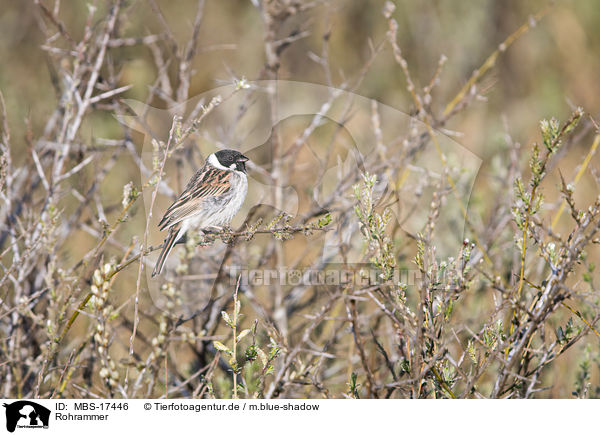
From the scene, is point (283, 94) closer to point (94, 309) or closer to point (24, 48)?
point (94, 309)

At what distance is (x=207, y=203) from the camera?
3.80 ft

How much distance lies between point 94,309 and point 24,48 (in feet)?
6.82

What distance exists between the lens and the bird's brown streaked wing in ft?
3.81

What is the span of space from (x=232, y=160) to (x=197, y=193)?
0.11 metres

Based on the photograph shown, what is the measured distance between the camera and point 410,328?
1.20 metres
